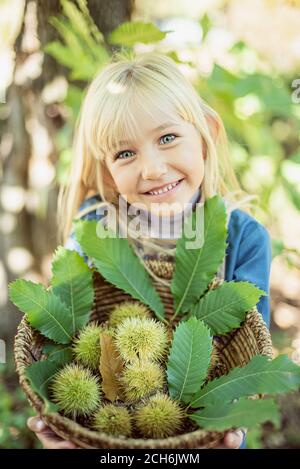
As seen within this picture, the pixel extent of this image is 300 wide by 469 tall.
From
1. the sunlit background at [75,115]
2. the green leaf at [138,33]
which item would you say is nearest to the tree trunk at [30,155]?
the sunlit background at [75,115]

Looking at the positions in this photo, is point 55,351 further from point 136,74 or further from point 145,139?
point 136,74

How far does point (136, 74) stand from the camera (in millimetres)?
969

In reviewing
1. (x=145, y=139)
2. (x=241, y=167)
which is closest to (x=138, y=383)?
(x=145, y=139)

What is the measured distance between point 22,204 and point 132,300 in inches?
26.0

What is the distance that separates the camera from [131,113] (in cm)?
93

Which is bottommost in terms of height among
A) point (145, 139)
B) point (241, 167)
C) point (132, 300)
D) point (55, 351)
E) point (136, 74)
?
point (55, 351)

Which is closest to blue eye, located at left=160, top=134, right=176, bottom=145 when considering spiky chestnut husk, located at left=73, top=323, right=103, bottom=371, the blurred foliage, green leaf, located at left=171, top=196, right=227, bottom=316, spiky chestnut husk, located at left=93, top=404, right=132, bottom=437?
green leaf, located at left=171, top=196, right=227, bottom=316

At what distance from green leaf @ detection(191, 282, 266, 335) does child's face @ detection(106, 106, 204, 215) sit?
19 cm

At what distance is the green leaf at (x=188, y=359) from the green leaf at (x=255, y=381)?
0.02 metres

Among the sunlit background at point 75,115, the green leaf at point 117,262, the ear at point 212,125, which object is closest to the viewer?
the green leaf at point 117,262

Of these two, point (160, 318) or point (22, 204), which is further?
point (22, 204)

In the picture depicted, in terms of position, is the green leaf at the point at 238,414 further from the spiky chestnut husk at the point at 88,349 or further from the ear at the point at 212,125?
the ear at the point at 212,125

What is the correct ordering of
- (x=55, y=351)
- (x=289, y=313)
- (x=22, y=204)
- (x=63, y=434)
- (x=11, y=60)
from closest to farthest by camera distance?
(x=63, y=434)
(x=55, y=351)
(x=11, y=60)
(x=22, y=204)
(x=289, y=313)

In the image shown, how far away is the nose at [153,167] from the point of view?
36.5 inches
